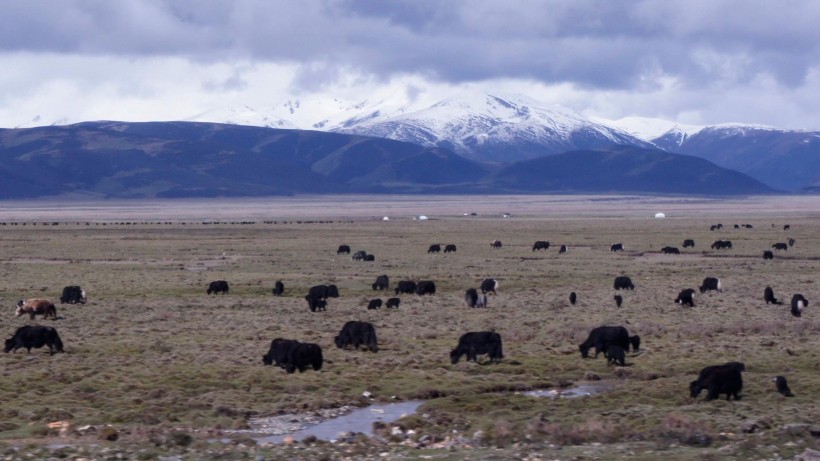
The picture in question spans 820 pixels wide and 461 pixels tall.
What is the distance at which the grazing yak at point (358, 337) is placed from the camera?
84.5ft

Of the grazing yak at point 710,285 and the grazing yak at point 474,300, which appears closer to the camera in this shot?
the grazing yak at point 474,300

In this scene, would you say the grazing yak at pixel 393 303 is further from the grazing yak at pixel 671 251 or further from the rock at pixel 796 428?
the grazing yak at pixel 671 251

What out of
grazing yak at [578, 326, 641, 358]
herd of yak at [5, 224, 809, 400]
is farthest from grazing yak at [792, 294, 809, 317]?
grazing yak at [578, 326, 641, 358]

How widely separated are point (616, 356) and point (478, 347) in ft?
9.44

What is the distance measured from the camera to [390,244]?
261ft

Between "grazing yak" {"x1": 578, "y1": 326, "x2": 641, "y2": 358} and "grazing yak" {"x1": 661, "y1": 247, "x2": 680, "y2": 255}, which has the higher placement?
"grazing yak" {"x1": 578, "y1": 326, "x2": 641, "y2": 358}

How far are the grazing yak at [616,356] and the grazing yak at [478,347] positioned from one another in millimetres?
2262

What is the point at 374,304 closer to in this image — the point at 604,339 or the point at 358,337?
the point at 358,337

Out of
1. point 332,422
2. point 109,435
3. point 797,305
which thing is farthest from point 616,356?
point 109,435

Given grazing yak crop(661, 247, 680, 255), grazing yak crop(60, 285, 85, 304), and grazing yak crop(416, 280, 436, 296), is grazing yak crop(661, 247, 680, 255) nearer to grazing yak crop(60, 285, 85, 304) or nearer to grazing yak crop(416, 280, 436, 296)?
grazing yak crop(416, 280, 436, 296)

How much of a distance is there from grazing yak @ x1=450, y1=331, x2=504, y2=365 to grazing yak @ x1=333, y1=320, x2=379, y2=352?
2.50 meters

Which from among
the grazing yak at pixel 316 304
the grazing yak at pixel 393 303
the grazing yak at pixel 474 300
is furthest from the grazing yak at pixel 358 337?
the grazing yak at pixel 474 300

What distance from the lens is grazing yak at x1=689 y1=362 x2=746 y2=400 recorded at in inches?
762

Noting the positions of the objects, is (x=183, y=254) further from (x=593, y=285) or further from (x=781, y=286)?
(x=781, y=286)
